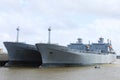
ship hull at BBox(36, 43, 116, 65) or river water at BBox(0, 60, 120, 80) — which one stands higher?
ship hull at BBox(36, 43, 116, 65)

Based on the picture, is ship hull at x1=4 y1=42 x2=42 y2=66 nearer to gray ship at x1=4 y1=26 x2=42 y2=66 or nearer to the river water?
gray ship at x1=4 y1=26 x2=42 y2=66

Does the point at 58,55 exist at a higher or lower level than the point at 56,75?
higher

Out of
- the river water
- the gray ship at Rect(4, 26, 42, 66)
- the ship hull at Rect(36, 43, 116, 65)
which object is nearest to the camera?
the river water

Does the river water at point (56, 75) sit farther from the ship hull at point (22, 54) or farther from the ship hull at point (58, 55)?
the ship hull at point (22, 54)

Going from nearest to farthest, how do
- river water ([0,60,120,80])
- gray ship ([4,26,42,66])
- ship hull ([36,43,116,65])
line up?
river water ([0,60,120,80]), ship hull ([36,43,116,65]), gray ship ([4,26,42,66])

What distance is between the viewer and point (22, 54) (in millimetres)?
66625

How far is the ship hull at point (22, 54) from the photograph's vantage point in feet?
216

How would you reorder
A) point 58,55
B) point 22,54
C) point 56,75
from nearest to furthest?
1. point 56,75
2. point 58,55
3. point 22,54

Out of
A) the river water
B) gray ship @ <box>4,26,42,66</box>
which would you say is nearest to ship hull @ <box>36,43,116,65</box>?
gray ship @ <box>4,26,42,66</box>

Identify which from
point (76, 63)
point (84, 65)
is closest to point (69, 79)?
point (76, 63)

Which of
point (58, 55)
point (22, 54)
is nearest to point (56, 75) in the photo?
point (58, 55)

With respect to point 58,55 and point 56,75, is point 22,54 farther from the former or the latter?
point 56,75

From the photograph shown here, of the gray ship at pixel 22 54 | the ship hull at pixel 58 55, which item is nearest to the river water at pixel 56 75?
the ship hull at pixel 58 55

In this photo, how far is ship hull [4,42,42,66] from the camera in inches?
2589
